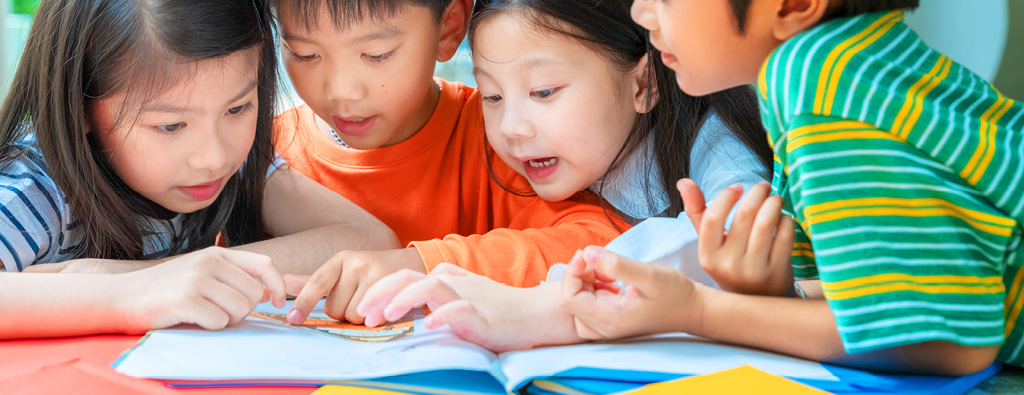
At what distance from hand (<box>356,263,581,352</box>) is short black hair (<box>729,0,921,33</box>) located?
0.99ft

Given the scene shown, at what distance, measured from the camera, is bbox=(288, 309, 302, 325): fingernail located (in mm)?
721

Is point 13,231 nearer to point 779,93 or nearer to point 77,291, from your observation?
point 77,291

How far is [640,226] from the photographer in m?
0.82

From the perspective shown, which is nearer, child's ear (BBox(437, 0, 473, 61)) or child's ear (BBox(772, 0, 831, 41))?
child's ear (BBox(772, 0, 831, 41))

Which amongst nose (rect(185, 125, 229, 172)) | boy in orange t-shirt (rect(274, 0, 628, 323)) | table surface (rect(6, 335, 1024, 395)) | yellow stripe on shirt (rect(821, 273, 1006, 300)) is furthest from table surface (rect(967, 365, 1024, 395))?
nose (rect(185, 125, 229, 172))

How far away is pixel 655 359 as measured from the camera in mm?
596

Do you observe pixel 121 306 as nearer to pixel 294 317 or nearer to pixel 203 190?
pixel 294 317

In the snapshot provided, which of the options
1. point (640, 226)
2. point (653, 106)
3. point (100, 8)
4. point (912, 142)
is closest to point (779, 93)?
point (912, 142)

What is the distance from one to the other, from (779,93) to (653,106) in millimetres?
480

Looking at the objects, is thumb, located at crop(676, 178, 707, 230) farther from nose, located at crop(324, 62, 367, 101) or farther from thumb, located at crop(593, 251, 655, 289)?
nose, located at crop(324, 62, 367, 101)

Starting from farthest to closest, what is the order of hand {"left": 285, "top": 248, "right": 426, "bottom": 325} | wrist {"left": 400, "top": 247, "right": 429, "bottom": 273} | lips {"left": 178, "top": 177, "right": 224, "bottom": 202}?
lips {"left": 178, "top": 177, "right": 224, "bottom": 202} < wrist {"left": 400, "top": 247, "right": 429, "bottom": 273} < hand {"left": 285, "top": 248, "right": 426, "bottom": 325}

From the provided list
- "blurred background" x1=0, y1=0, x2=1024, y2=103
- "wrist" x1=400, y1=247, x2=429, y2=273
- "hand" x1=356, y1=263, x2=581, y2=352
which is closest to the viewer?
"hand" x1=356, y1=263, x2=581, y2=352

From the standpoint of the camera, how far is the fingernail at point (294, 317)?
2.37 ft

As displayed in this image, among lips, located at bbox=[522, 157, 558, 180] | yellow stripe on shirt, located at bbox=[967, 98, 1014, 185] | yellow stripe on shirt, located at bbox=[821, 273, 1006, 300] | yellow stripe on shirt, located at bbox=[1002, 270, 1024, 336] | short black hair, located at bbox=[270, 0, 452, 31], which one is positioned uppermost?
short black hair, located at bbox=[270, 0, 452, 31]
